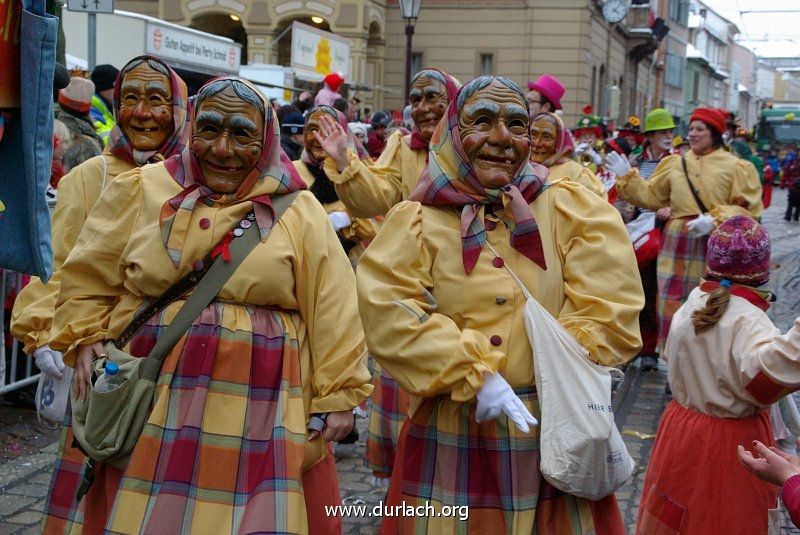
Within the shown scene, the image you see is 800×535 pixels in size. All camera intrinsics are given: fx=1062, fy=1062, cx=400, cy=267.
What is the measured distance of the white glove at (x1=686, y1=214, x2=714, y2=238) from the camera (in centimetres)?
841

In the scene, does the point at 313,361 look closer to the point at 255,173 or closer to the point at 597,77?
the point at 255,173

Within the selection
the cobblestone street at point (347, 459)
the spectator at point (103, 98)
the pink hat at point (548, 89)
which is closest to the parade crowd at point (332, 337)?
the cobblestone street at point (347, 459)

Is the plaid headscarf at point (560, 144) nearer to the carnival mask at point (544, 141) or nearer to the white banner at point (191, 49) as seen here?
the carnival mask at point (544, 141)

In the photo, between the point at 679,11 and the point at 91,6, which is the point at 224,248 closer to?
the point at 91,6

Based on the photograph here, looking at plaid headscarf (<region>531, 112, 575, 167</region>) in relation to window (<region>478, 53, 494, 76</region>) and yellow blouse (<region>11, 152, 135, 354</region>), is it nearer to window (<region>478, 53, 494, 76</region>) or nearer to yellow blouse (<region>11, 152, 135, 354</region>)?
yellow blouse (<region>11, 152, 135, 354</region>)

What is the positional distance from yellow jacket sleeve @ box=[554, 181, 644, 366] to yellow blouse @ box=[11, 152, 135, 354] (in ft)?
7.01

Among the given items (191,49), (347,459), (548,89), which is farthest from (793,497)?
(191,49)

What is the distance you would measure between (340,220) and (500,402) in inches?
138

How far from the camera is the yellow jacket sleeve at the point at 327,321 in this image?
3594 mm

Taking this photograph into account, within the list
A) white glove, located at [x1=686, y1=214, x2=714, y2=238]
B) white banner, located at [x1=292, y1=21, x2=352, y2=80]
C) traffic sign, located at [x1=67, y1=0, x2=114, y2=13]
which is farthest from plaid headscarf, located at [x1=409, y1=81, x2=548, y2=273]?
white banner, located at [x1=292, y1=21, x2=352, y2=80]

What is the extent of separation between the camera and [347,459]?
6.37 metres

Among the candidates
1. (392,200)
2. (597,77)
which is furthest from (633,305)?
(597,77)

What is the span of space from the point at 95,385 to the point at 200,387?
0.39m

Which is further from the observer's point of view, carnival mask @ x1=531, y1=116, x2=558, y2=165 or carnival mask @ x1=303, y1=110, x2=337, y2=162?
carnival mask @ x1=531, y1=116, x2=558, y2=165
